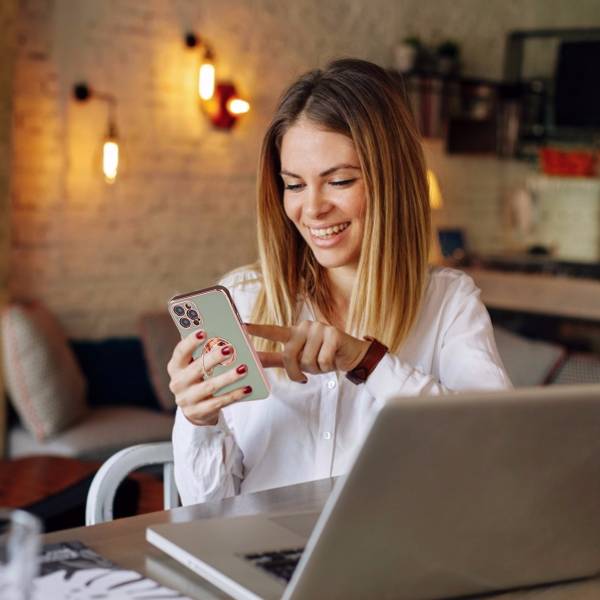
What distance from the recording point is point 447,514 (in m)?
1.13

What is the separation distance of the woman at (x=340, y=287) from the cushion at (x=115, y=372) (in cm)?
305

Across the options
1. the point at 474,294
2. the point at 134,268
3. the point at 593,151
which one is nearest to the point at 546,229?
the point at 593,151

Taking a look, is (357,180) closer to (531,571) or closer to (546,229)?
(531,571)

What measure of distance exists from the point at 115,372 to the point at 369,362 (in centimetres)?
355

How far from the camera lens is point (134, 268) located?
5.58 meters

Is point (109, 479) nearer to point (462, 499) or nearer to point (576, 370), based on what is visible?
point (462, 499)

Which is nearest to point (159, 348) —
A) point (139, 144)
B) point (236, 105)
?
point (139, 144)

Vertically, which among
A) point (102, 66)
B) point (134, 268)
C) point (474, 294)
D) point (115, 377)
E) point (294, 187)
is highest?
point (102, 66)

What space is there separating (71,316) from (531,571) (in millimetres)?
4325

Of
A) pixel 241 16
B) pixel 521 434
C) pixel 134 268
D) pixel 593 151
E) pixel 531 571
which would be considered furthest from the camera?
→ pixel 593 151

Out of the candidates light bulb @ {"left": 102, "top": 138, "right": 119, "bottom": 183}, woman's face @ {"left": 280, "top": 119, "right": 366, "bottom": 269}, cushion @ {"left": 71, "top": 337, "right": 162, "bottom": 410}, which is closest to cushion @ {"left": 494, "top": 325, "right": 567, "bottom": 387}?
cushion @ {"left": 71, "top": 337, "right": 162, "bottom": 410}

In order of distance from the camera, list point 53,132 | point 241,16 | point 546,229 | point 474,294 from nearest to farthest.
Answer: point 474,294, point 53,132, point 241,16, point 546,229

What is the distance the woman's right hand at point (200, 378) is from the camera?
1628 mm

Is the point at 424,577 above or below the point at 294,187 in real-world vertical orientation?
below
